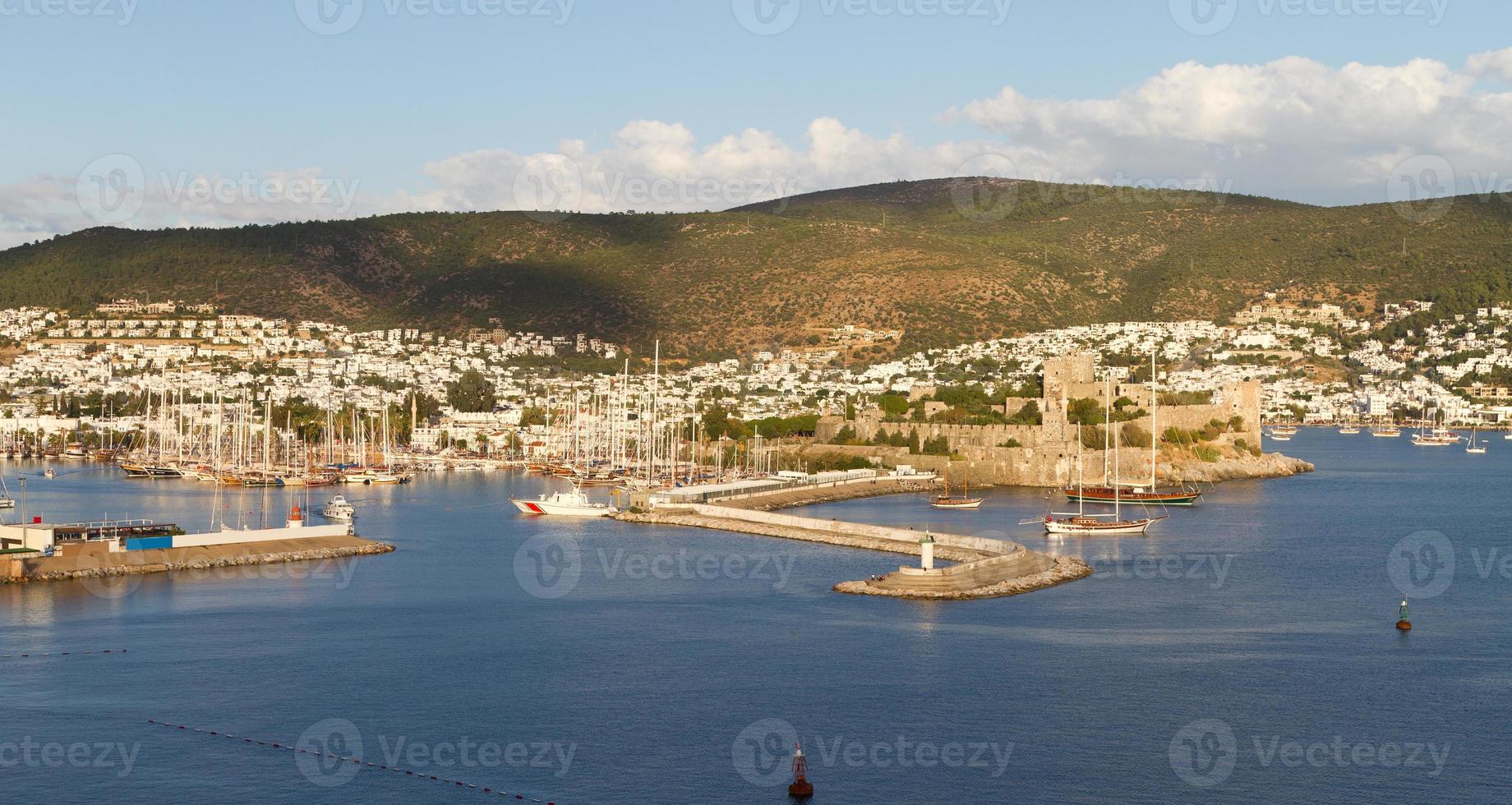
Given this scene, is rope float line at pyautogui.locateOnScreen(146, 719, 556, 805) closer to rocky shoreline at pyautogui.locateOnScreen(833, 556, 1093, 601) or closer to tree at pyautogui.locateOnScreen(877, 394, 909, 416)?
rocky shoreline at pyautogui.locateOnScreen(833, 556, 1093, 601)

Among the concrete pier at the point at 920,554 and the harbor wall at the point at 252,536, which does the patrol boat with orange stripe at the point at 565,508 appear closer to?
the concrete pier at the point at 920,554

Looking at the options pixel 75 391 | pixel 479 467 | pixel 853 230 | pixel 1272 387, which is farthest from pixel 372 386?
pixel 1272 387

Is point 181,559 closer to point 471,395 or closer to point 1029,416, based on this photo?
point 1029,416

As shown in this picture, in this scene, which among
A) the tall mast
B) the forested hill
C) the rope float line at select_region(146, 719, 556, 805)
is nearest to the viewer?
the rope float line at select_region(146, 719, 556, 805)

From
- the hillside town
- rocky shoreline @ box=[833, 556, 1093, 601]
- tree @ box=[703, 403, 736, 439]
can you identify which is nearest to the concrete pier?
rocky shoreline @ box=[833, 556, 1093, 601]

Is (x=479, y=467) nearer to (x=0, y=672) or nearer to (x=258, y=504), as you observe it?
(x=258, y=504)

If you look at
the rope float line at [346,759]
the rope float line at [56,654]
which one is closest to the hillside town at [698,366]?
the rope float line at [56,654]

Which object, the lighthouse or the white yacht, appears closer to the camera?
the lighthouse

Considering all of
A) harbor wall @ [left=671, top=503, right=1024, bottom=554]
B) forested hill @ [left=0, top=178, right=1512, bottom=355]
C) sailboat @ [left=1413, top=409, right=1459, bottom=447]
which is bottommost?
harbor wall @ [left=671, top=503, right=1024, bottom=554]
